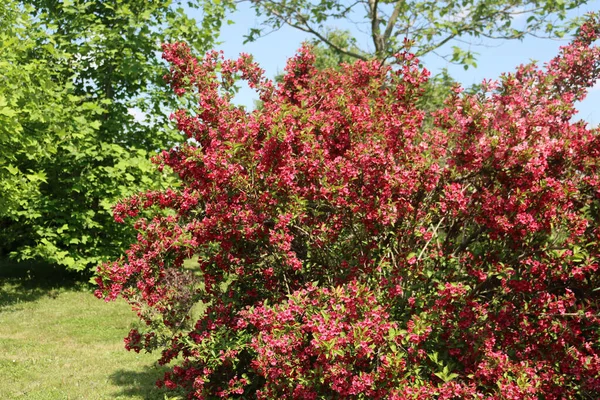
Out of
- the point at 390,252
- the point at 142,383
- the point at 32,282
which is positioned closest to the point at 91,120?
the point at 32,282

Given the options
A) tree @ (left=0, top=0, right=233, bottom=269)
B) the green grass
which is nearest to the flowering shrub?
the green grass

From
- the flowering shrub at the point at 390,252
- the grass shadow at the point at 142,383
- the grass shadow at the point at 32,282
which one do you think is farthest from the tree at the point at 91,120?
the flowering shrub at the point at 390,252

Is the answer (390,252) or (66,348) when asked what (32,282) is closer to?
(66,348)

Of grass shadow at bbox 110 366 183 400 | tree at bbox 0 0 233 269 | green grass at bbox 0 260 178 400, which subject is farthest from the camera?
tree at bbox 0 0 233 269

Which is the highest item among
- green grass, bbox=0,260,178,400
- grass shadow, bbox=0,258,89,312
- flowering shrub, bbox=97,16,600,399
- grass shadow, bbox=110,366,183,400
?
flowering shrub, bbox=97,16,600,399

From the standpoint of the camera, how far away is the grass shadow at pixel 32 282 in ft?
48.1

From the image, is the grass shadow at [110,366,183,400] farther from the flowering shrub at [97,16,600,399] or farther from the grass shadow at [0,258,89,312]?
the grass shadow at [0,258,89,312]

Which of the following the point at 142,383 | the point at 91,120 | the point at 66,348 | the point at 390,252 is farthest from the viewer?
the point at 91,120

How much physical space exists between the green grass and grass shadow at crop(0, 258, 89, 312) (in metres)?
0.02

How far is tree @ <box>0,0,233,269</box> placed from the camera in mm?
13914

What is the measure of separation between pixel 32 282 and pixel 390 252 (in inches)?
534

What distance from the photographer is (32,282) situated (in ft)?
53.4

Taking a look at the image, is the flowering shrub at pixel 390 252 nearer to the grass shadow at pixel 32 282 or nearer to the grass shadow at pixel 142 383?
the grass shadow at pixel 142 383

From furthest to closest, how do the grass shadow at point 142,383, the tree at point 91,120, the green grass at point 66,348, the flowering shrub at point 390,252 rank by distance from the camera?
the tree at point 91,120, the green grass at point 66,348, the grass shadow at point 142,383, the flowering shrub at point 390,252
